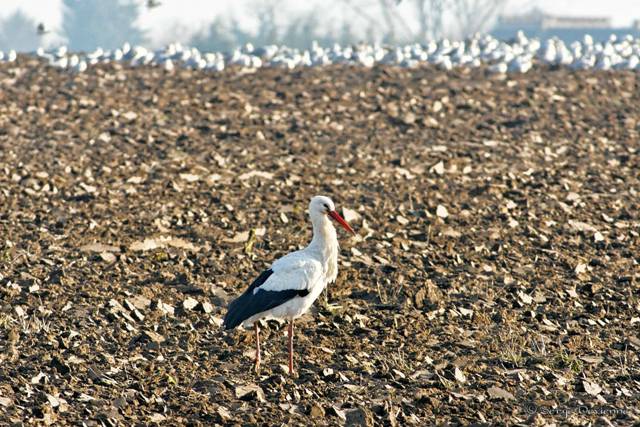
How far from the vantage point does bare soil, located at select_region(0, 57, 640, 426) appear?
8555 millimetres

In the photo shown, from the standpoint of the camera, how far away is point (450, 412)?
829 centimetres

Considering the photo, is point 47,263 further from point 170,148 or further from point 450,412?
point 170,148

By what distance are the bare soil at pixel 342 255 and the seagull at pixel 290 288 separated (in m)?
0.43

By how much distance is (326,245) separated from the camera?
960 centimetres

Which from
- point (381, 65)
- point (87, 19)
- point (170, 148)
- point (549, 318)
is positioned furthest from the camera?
point (87, 19)

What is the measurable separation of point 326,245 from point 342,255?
8.58 feet

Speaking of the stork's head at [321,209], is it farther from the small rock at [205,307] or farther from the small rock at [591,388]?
the small rock at [591,388]

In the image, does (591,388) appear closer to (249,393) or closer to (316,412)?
(316,412)

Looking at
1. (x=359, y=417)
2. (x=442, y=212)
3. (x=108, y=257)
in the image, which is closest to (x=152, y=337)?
(x=359, y=417)

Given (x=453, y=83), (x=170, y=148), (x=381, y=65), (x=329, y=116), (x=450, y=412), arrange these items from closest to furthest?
1. (x=450, y=412)
2. (x=170, y=148)
3. (x=329, y=116)
4. (x=453, y=83)
5. (x=381, y=65)

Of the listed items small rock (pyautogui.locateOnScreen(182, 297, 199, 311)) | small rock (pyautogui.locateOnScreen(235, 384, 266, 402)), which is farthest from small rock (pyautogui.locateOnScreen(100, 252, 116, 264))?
small rock (pyautogui.locateOnScreen(235, 384, 266, 402))

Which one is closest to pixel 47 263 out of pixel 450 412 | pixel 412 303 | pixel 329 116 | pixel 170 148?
pixel 412 303

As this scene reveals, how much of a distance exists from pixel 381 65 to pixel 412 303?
17.0 metres

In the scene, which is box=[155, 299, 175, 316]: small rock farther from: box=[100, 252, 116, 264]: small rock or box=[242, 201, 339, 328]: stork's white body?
box=[100, 252, 116, 264]: small rock
